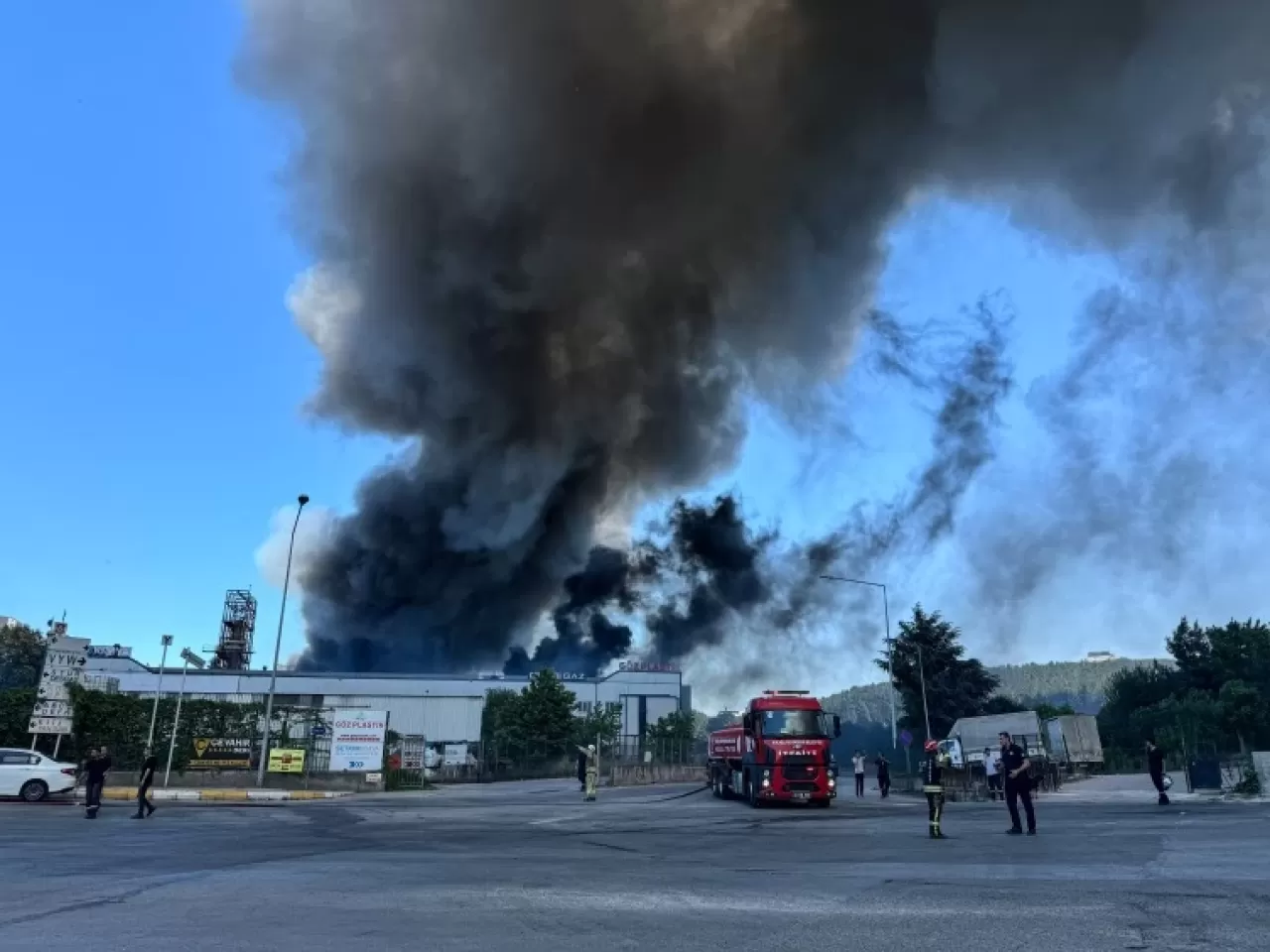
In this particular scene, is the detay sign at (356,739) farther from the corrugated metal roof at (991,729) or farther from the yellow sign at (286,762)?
the corrugated metal roof at (991,729)

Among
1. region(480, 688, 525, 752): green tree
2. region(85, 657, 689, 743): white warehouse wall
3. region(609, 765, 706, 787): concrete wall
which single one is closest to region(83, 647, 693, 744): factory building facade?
region(85, 657, 689, 743): white warehouse wall

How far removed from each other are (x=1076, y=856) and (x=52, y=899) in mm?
11765

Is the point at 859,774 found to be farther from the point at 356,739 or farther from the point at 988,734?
the point at 356,739

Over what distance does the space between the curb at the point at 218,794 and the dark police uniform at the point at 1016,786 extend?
22.5 metres

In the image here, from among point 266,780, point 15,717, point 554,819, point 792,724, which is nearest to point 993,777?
point 792,724

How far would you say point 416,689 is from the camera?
331 feet

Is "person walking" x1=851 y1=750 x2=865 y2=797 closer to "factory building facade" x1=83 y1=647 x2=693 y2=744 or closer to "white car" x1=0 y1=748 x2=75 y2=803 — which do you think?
"white car" x1=0 y1=748 x2=75 y2=803

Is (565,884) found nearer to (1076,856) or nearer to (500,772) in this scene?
(1076,856)

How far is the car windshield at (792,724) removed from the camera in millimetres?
23961

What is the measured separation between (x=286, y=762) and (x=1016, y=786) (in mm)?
26117

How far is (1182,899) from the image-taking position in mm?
7445

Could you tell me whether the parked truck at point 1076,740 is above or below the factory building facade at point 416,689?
below

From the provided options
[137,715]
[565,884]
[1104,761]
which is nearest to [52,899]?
[565,884]

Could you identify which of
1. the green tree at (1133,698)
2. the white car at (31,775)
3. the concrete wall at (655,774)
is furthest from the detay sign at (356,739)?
the green tree at (1133,698)
